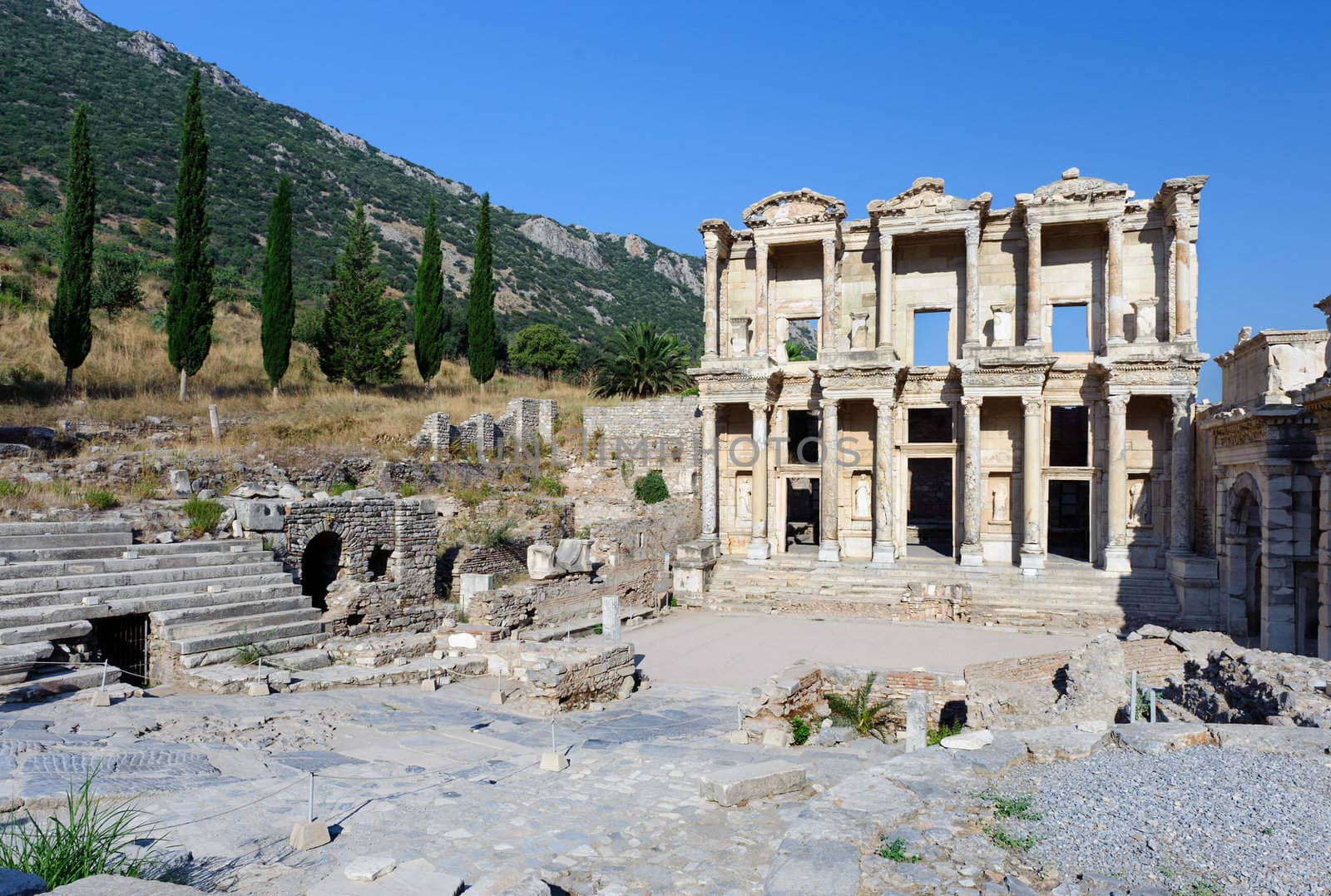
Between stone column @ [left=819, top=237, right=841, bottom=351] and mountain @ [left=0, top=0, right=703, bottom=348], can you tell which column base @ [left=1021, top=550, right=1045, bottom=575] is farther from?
mountain @ [left=0, top=0, right=703, bottom=348]

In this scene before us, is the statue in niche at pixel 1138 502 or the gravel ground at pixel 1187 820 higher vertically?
the statue in niche at pixel 1138 502

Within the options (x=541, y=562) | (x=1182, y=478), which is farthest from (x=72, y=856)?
(x=1182, y=478)

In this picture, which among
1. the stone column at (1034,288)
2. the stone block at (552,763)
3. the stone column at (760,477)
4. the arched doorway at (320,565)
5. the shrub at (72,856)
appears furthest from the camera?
the stone column at (760,477)

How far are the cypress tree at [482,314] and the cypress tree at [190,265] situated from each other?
1154 centimetres

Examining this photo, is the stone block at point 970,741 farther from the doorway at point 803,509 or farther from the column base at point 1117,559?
the doorway at point 803,509

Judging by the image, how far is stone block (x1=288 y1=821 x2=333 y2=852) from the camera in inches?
241

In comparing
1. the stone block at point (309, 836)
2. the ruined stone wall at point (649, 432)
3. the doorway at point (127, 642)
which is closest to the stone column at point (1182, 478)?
the ruined stone wall at point (649, 432)

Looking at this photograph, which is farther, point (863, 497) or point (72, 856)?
point (863, 497)

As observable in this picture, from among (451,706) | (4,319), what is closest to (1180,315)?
(451,706)

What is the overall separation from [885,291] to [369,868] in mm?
21590

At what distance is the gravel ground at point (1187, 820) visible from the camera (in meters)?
4.73

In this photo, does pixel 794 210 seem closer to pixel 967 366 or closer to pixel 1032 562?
pixel 967 366

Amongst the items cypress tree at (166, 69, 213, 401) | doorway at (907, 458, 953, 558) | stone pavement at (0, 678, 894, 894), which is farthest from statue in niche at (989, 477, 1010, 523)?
cypress tree at (166, 69, 213, 401)

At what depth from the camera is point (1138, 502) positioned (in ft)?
75.2
